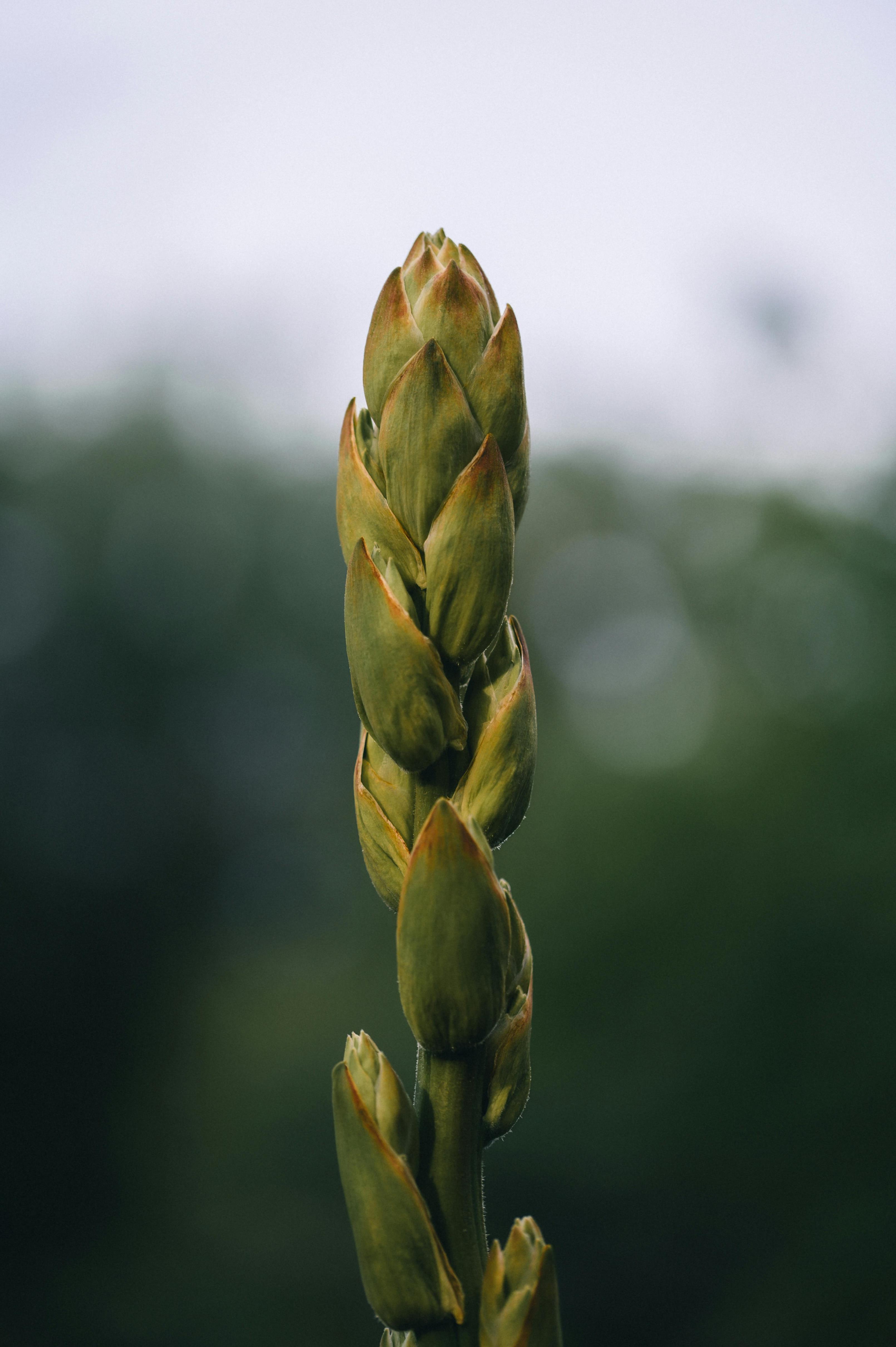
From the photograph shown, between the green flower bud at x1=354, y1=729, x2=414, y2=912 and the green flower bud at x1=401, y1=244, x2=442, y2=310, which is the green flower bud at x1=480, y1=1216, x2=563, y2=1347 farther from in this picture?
the green flower bud at x1=401, y1=244, x2=442, y2=310

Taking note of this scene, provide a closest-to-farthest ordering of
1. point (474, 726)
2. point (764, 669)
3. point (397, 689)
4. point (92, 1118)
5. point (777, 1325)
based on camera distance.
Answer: point (397, 689)
point (474, 726)
point (777, 1325)
point (92, 1118)
point (764, 669)

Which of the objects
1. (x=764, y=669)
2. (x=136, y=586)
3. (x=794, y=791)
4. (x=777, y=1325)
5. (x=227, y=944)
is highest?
(x=136, y=586)

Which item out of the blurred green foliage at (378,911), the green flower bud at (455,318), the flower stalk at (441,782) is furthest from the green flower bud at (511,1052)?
the blurred green foliage at (378,911)

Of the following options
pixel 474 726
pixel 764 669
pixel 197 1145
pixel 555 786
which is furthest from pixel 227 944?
pixel 474 726

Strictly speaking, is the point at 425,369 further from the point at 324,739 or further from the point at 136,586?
the point at 136,586

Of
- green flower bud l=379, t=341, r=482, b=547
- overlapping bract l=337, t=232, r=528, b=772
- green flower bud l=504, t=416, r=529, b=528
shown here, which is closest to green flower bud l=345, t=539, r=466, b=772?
overlapping bract l=337, t=232, r=528, b=772

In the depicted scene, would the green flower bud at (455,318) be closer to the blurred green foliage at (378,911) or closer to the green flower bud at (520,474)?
the green flower bud at (520,474)
